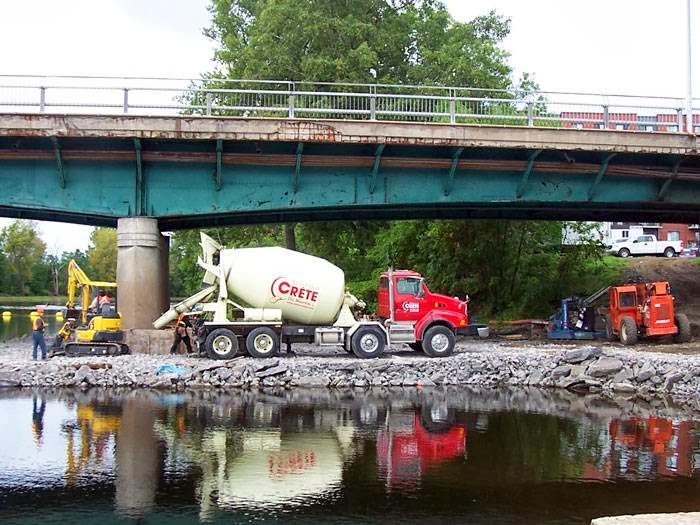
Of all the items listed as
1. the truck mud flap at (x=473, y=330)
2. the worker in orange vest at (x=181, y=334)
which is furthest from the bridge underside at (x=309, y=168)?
the truck mud flap at (x=473, y=330)

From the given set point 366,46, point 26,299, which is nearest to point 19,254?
point 26,299

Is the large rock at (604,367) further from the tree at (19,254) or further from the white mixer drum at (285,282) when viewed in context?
the tree at (19,254)

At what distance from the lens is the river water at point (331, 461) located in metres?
9.92

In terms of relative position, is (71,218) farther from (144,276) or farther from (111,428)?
(111,428)

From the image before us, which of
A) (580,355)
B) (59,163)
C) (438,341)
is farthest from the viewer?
(438,341)

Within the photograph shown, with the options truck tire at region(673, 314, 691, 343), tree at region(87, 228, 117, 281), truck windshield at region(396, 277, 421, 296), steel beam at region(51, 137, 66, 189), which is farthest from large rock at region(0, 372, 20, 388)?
tree at region(87, 228, 117, 281)

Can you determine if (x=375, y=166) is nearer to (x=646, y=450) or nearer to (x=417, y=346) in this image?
(x=417, y=346)

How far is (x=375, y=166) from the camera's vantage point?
25.5 metres

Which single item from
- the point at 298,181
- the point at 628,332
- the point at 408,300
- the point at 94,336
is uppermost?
the point at 298,181

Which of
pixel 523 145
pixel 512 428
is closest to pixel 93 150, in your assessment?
pixel 523 145

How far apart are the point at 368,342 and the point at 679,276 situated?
2135cm

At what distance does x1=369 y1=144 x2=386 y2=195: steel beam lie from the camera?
82.3 feet

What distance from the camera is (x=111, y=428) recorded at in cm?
1481

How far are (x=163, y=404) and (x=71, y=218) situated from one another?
1299 cm
